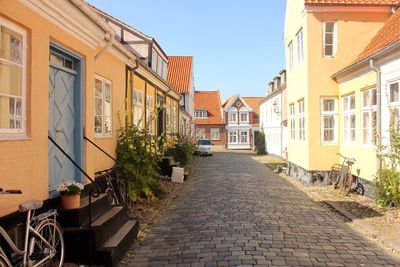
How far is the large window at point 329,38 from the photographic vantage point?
582 inches

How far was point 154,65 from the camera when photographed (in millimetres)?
19766

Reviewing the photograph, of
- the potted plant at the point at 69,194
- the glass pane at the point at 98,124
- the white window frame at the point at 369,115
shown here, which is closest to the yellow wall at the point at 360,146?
the white window frame at the point at 369,115

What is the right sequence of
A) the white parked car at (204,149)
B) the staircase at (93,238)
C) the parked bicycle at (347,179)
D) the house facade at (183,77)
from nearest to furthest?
the staircase at (93,238) → the parked bicycle at (347,179) → the white parked car at (204,149) → the house facade at (183,77)

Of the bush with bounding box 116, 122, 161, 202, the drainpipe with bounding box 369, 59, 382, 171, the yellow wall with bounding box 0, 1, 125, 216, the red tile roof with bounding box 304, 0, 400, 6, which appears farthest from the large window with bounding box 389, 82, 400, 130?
the yellow wall with bounding box 0, 1, 125, 216

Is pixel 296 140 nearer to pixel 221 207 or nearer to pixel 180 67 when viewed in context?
pixel 221 207

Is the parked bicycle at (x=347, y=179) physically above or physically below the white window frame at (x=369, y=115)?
below

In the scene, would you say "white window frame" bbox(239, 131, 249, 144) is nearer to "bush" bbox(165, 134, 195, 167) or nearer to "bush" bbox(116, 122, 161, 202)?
"bush" bbox(165, 134, 195, 167)

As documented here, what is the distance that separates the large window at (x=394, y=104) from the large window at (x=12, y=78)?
8.10 meters

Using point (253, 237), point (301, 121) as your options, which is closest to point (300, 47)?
point (301, 121)

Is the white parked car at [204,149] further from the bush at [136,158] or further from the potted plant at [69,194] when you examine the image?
the potted plant at [69,194]

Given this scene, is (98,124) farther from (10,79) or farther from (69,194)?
(10,79)

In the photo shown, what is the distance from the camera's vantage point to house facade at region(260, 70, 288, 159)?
102ft

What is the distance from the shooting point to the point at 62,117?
6.68m

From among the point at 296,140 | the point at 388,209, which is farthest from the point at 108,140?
the point at 296,140
